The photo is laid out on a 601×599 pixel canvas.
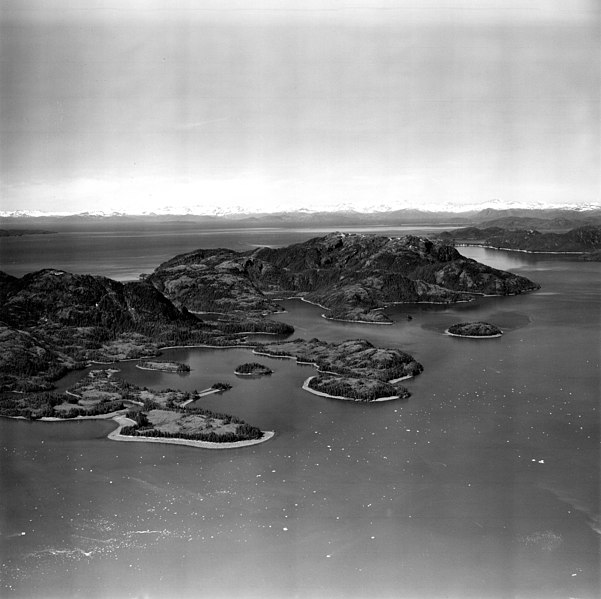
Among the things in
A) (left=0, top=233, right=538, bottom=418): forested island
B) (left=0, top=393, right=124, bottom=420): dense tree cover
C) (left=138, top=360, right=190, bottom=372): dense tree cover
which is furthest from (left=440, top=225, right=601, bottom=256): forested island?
(left=0, top=393, right=124, bottom=420): dense tree cover

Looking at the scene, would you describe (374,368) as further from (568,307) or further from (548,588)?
(568,307)

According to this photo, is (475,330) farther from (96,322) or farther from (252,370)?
(96,322)

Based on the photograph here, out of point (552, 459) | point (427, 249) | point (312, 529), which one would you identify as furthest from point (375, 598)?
point (427, 249)

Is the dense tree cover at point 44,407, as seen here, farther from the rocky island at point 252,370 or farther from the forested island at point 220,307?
the rocky island at point 252,370

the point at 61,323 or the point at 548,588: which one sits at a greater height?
the point at 61,323

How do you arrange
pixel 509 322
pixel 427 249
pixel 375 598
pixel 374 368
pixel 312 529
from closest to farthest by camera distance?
pixel 375 598
pixel 312 529
pixel 374 368
pixel 509 322
pixel 427 249

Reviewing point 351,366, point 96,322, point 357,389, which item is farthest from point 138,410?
point 96,322

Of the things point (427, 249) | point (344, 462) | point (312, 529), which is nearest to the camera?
point (312, 529)
